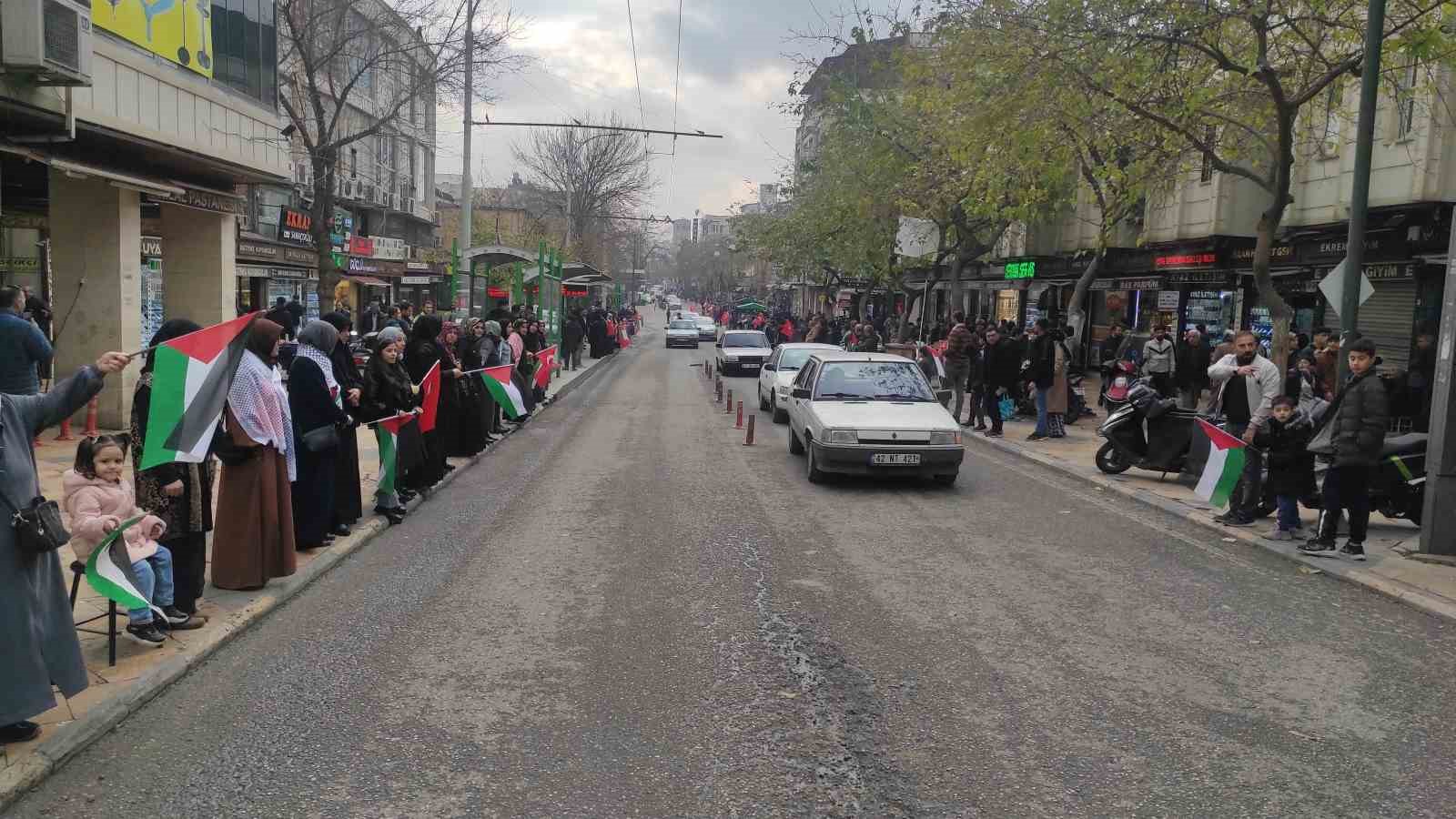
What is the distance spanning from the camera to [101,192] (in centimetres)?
1437

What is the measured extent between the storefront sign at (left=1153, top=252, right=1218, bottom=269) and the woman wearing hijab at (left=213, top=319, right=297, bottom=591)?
838 inches

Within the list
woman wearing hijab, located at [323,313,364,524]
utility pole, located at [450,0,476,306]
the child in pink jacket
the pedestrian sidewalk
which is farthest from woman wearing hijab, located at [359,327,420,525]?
utility pole, located at [450,0,476,306]

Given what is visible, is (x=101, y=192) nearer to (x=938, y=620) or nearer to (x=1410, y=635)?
(x=938, y=620)

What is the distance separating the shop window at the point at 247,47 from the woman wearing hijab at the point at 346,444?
965cm

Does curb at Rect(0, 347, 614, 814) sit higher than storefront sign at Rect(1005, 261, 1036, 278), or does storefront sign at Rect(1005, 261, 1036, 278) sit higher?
storefront sign at Rect(1005, 261, 1036, 278)

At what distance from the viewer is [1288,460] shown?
956 centimetres

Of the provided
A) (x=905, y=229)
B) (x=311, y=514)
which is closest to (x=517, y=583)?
(x=311, y=514)

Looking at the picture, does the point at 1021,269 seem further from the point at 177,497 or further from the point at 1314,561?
the point at 177,497

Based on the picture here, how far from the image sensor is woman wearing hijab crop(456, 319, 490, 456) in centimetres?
1377

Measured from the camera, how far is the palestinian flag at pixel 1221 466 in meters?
10.3

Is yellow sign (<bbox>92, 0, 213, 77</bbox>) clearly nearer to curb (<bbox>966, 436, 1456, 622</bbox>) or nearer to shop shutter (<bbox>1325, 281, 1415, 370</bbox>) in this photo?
curb (<bbox>966, 436, 1456, 622</bbox>)

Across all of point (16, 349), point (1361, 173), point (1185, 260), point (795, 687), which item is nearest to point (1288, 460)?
point (1361, 173)

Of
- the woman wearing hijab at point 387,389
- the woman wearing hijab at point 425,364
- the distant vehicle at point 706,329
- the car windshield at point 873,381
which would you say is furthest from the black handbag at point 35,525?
the distant vehicle at point 706,329

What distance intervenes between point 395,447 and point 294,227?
23.3m
